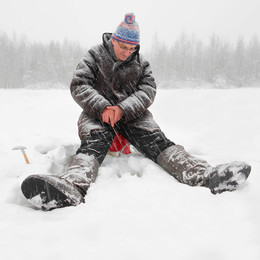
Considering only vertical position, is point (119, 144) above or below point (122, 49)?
below

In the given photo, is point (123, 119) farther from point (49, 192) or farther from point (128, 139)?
point (49, 192)

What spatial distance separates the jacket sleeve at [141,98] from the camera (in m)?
2.16

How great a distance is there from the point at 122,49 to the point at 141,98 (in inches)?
20.6

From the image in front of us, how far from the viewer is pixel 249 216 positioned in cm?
114

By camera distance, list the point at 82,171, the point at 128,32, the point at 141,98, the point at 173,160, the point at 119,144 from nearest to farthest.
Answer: the point at 82,171, the point at 173,160, the point at 128,32, the point at 141,98, the point at 119,144

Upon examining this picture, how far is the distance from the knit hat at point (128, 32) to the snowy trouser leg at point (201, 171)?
1.12 meters

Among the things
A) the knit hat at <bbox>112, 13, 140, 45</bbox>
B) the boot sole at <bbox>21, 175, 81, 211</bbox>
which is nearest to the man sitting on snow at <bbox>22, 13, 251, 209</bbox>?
the knit hat at <bbox>112, 13, 140, 45</bbox>

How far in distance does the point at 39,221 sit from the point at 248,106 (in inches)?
181

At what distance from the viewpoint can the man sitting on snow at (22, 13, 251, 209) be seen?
4.92 ft

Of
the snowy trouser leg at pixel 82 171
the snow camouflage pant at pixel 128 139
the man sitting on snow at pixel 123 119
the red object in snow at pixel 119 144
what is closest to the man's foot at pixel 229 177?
the man sitting on snow at pixel 123 119

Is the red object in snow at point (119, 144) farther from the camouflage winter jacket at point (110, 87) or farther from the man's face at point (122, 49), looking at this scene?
the man's face at point (122, 49)

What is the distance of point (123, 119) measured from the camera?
7.52 ft

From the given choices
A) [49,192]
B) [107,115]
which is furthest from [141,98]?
[49,192]

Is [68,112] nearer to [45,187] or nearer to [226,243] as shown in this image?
[45,187]
